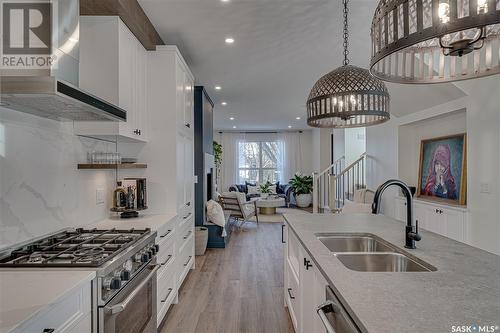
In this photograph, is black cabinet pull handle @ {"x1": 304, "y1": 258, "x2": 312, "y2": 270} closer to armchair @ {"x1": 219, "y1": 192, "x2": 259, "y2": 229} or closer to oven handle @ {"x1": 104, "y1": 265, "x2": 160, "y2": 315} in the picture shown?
oven handle @ {"x1": 104, "y1": 265, "x2": 160, "y2": 315}

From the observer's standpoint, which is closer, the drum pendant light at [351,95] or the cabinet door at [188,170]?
the drum pendant light at [351,95]

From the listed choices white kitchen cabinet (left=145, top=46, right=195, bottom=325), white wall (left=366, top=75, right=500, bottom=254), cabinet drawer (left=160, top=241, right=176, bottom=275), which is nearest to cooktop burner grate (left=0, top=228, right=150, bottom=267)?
cabinet drawer (left=160, top=241, right=176, bottom=275)

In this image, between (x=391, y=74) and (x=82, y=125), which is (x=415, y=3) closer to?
(x=391, y=74)

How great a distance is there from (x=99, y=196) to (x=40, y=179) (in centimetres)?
75

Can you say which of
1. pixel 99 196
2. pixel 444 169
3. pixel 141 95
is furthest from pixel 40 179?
pixel 444 169

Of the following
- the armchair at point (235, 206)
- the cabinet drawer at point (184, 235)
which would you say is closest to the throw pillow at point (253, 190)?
the armchair at point (235, 206)

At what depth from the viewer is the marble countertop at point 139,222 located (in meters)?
2.30

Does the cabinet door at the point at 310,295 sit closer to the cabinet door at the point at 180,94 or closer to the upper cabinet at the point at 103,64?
the upper cabinet at the point at 103,64

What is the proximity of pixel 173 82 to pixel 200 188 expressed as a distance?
2.18 metres

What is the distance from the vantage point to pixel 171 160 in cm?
295

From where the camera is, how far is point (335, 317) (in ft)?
3.59

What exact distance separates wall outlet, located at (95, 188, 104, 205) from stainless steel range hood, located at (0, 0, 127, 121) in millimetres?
820

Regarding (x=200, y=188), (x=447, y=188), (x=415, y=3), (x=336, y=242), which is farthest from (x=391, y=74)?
(x=200, y=188)

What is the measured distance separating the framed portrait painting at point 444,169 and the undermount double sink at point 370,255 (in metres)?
2.21
